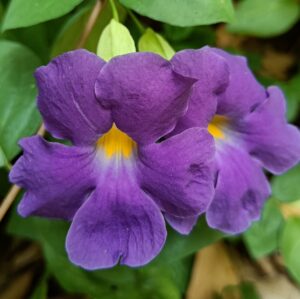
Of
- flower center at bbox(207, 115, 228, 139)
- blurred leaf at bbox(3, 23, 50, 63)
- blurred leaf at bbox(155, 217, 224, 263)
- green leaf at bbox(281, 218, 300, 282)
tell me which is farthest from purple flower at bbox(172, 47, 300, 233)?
blurred leaf at bbox(3, 23, 50, 63)

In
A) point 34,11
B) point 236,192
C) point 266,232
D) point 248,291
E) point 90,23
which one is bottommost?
point 248,291

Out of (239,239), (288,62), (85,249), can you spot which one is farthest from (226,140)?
(288,62)

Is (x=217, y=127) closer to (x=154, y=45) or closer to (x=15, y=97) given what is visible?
(x=154, y=45)

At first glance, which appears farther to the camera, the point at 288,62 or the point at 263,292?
the point at 288,62

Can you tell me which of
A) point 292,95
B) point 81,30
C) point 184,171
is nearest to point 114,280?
point 184,171

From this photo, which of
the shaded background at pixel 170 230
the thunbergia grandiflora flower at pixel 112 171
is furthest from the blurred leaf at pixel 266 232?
the thunbergia grandiflora flower at pixel 112 171

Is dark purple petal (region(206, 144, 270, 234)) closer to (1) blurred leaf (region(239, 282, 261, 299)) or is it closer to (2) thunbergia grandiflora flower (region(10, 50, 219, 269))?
(2) thunbergia grandiflora flower (region(10, 50, 219, 269))

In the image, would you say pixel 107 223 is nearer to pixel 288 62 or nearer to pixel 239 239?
pixel 239 239
